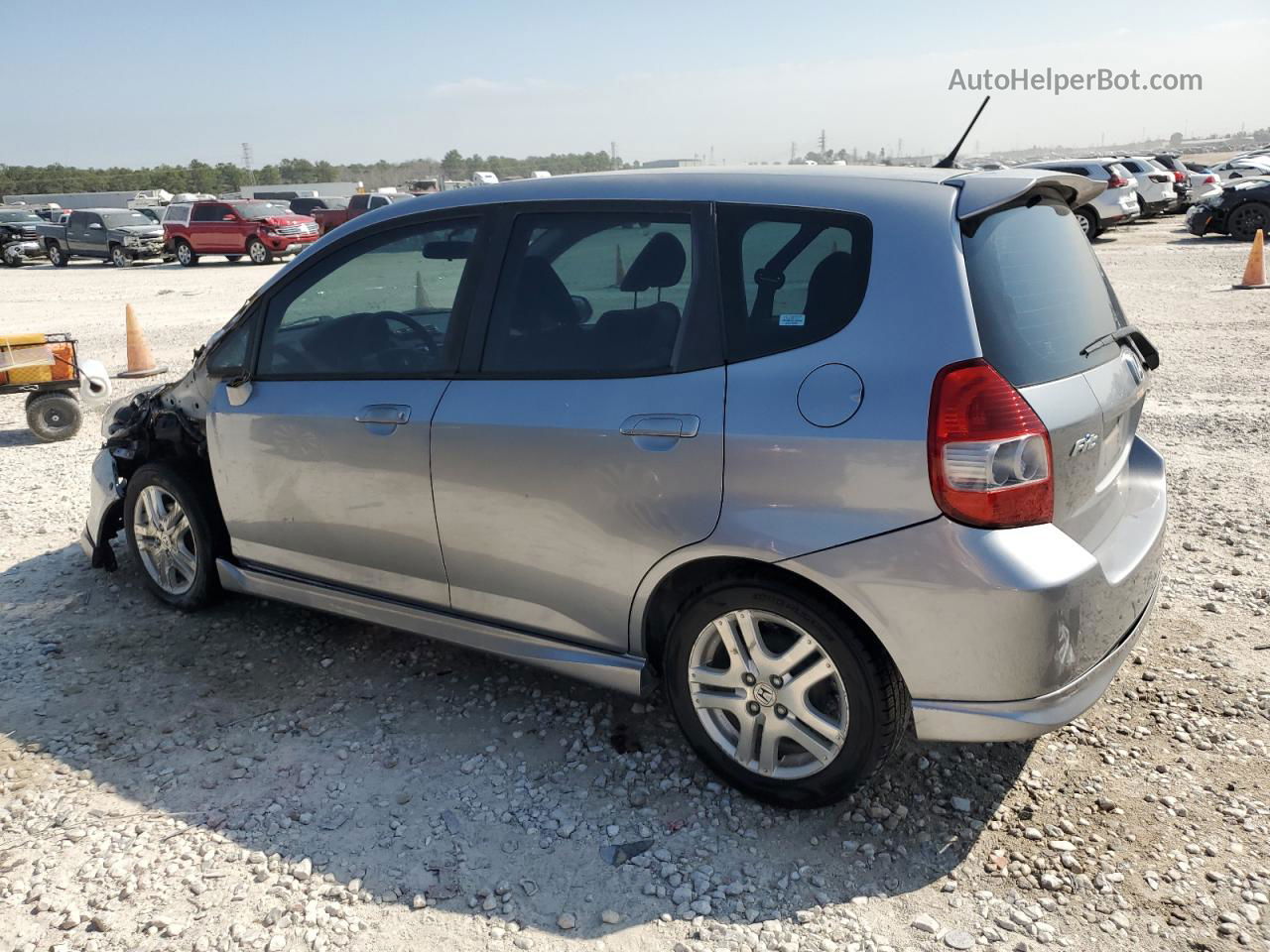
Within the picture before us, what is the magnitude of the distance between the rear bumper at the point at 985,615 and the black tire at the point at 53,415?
752 centimetres

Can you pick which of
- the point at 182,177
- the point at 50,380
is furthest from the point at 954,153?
the point at 182,177

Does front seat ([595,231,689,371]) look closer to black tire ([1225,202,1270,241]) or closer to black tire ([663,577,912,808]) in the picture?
black tire ([663,577,912,808])

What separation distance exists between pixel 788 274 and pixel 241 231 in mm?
28017

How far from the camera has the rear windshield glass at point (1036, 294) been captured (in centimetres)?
275

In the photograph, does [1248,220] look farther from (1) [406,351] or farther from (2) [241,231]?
(2) [241,231]

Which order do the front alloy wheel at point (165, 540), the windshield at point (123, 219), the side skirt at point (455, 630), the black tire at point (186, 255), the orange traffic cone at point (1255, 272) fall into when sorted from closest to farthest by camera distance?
the side skirt at point (455, 630) < the front alloy wheel at point (165, 540) < the orange traffic cone at point (1255, 272) < the black tire at point (186, 255) < the windshield at point (123, 219)

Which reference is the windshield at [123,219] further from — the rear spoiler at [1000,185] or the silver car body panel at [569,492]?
the rear spoiler at [1000,185]

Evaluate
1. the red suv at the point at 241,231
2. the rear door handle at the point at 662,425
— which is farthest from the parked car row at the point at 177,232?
the rear door handle at the point at 662,425

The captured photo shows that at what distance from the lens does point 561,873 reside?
116 inches

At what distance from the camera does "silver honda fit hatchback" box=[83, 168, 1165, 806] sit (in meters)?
2.70

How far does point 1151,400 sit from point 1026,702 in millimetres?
6297

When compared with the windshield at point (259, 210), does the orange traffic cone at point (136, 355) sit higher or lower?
lower

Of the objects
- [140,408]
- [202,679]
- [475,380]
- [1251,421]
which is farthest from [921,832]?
[1251,421]

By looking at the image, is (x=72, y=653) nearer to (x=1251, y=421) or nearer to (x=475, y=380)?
(x=475, y=380)
